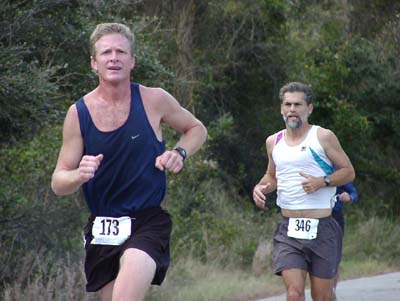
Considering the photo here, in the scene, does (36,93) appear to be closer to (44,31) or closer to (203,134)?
(44,31)

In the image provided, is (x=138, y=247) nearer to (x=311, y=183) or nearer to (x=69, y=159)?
(x=69, y=159)

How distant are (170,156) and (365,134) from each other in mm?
15305

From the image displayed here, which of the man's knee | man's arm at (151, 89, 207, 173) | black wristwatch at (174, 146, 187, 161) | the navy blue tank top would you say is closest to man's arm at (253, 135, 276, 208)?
the man's knee

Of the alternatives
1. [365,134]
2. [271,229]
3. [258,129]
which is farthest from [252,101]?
[271,229]

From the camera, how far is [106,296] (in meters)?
6.18

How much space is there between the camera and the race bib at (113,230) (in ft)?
19.7

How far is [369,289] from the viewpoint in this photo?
43.6ft

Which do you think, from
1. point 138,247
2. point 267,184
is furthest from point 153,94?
point 267,184

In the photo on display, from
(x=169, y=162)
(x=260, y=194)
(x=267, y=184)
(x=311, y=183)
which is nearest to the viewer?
(x=169, y=162)

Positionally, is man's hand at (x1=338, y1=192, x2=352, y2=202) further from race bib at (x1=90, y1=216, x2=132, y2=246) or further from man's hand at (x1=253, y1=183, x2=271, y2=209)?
race bib at (x1=90, y1=216, x2=132, y2=246)

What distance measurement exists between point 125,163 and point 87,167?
1.57 feet

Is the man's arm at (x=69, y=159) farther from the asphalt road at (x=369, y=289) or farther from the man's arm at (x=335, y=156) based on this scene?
the asphalt road at (x=369, y=289)

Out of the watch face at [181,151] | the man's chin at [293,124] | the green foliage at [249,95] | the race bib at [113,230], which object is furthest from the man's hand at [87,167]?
the green foliage at [249,95]

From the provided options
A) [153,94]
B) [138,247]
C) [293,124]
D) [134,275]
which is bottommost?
[134,275]
